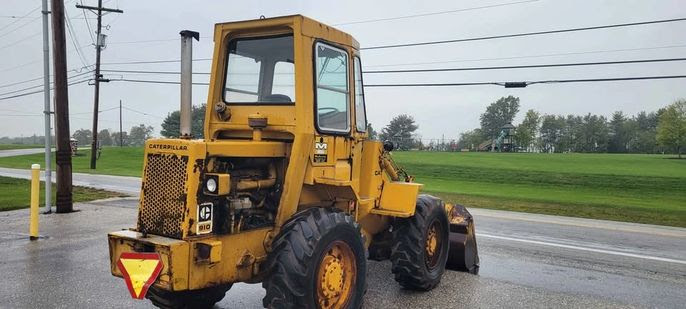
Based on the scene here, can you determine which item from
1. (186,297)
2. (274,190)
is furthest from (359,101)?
(186,297)

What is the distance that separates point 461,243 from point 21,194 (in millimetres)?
14276

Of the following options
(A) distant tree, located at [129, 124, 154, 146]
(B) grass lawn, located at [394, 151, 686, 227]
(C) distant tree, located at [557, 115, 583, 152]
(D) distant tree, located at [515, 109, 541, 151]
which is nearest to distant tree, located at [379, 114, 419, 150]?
(B) grass lawn, located at [394, 151, 686, 227]

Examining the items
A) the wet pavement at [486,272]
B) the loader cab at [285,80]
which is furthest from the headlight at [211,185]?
the wet pavement at [486,272]

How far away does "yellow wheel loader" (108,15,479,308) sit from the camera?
3.96 meters

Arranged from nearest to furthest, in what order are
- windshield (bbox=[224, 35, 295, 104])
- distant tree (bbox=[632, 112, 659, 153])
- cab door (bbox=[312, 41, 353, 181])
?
cab door (bbox=[312, 41, 353, 181]) → windshield (bbox=[224, 35, 295, 104]) → distant tree (bbox=[632, 112, 659, 153])

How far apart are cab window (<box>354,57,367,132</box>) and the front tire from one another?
1.21 meters

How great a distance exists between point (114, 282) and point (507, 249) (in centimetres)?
631

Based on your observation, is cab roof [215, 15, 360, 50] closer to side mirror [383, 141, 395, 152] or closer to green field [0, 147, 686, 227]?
side mirror [383, 141, 395, 152]

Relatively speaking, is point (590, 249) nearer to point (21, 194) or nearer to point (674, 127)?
point (21, 194)

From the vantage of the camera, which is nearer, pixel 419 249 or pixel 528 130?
pixel 419 249

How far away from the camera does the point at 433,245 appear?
6.34m

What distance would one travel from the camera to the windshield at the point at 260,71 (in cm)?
498

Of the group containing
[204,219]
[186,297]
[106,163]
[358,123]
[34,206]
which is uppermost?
[358,123]

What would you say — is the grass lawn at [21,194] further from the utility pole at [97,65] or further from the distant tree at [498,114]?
the distant tree at [498,114]
